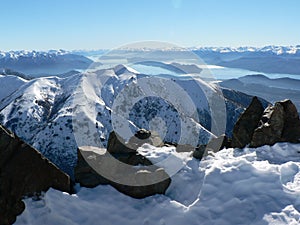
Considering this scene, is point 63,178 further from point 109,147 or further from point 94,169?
point 109,147

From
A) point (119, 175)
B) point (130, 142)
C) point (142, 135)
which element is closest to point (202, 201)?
point (119, 175)

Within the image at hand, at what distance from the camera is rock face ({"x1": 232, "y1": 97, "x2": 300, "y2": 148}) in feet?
88.6

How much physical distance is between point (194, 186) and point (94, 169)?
24.2 feet

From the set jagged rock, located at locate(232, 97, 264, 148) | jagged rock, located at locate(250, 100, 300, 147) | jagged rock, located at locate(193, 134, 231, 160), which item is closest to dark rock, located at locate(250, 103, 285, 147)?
jagged rock, located at locate(250, 100, 300, 147)

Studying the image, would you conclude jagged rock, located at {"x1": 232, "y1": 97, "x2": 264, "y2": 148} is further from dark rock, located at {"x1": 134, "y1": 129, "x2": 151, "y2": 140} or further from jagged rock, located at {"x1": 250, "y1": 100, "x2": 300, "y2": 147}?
dark rock, located at {"x1": 134, "y1": 129, "x2": 151, "y2": 140}

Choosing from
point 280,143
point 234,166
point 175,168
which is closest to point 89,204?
point 175,168

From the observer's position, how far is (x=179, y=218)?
19.1 metres

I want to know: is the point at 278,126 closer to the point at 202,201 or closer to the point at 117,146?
the point at 202,201

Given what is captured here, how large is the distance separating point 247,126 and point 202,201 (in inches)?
473

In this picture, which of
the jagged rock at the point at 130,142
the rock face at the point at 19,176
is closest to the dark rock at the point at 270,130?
the jagged rock at the point at 130,142

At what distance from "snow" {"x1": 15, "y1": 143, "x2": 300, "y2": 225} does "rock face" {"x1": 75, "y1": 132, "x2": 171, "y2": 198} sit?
580 millimetres

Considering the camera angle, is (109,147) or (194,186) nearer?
(194,186)

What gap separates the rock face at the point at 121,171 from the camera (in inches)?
872

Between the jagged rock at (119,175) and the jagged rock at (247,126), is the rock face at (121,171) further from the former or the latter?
the jagged rock at (247,126)
